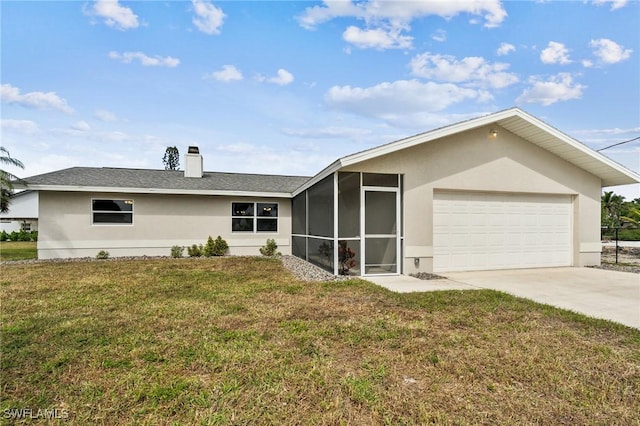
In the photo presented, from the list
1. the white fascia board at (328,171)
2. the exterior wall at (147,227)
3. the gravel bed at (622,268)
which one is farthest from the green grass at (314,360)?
the exterior wall at (147,227)

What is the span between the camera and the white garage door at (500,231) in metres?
9.64

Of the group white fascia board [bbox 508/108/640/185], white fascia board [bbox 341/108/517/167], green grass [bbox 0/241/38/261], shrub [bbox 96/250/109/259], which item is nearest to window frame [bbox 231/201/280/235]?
shrub [bbox 96/250/109/259]

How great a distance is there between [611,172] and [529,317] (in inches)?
329

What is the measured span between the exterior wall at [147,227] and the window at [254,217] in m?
0.20

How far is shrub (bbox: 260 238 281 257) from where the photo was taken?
1447 cm

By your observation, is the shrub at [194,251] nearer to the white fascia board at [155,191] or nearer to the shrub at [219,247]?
the shrub at [219,247]

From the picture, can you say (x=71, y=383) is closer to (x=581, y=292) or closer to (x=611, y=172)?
(x=581, y=292)

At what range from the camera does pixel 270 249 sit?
14.5 metres

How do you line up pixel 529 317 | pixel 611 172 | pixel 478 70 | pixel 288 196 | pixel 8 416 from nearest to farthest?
pixel 8 416 < pixel 529 317 < pixel 611 172 < pixel 478 70 < pixel 288 196

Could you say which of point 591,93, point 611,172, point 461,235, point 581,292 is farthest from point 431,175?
point 591,93

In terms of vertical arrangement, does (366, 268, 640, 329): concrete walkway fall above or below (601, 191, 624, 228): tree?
below

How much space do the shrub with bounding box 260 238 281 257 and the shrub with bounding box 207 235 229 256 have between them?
158 cm

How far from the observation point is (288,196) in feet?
47.6

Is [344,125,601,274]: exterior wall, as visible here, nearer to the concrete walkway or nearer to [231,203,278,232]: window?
the concrete walkway
